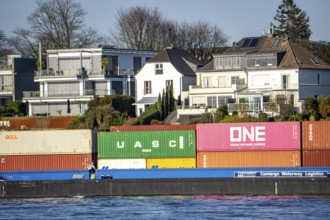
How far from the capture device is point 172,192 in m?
61.2

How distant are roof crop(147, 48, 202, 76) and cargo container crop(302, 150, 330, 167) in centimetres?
2976

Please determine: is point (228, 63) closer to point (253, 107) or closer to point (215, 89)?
point (215, 89)

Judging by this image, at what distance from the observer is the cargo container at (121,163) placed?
62.7 m

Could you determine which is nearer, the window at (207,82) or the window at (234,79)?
the window at (234,79)

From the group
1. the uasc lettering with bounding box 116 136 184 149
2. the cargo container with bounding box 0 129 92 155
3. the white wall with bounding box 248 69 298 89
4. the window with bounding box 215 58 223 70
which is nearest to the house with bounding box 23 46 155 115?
the window with bounding box 215 58 223 70

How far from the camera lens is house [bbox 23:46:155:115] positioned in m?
93.1

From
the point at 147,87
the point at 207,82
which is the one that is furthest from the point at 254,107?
the point at 147,87

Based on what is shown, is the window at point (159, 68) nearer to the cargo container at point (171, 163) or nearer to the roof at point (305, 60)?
the roof at point (305, 60)

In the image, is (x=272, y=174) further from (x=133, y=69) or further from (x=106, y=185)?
(x=133, y=69)

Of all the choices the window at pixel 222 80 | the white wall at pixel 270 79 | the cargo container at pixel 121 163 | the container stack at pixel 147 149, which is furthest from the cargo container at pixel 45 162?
the window at pixel 222 80

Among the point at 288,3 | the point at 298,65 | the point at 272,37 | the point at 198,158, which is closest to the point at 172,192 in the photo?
the point at 198,158

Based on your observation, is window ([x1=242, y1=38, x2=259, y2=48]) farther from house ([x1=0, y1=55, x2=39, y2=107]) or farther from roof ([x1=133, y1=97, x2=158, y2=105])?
house ([x1=0, y1=55, x2=39, y2=107])

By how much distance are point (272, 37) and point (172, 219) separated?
120 feet

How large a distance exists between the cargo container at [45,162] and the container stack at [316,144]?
12921mm
